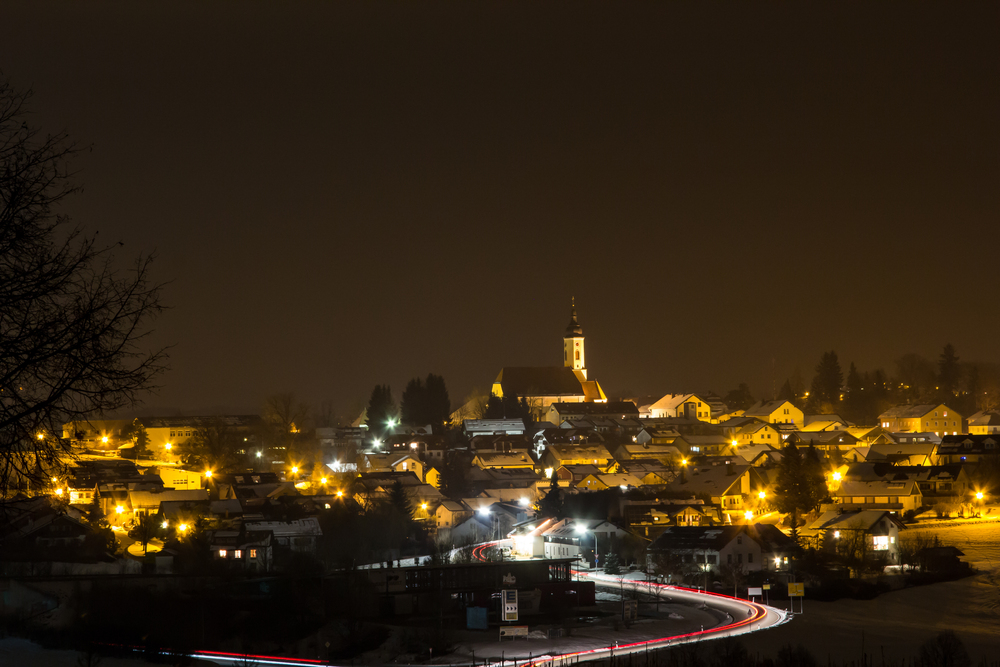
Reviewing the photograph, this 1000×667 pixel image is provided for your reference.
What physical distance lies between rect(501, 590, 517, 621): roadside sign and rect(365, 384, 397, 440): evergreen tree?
45676mm

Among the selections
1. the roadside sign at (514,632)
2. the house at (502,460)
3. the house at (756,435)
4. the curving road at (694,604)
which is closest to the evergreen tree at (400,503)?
the curving road at (694,604)

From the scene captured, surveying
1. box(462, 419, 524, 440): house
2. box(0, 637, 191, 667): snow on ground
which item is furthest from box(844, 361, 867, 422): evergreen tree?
box(0, 637, 191, 667): snow on ground

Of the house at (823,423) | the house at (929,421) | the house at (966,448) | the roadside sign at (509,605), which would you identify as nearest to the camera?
the roadside sign at (509,605)

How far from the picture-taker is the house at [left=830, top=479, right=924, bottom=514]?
4500cm

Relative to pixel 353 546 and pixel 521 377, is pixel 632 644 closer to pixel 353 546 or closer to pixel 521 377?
pixel 353 546

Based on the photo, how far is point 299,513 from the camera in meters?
38.8

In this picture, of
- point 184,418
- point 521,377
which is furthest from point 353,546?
point 521,377

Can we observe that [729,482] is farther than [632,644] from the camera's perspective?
Yes

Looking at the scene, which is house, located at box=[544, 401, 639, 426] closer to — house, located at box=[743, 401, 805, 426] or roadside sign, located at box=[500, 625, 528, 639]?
house, located at box=[743, 401, 805, 426]

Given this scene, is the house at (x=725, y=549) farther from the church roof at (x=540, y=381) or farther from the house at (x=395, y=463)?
the church roof at (x=540, y=381)

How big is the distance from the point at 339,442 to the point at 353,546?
2995cm

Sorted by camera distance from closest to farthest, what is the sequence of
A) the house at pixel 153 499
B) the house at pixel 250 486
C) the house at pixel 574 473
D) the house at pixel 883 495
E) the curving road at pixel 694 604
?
the curving road at pixel 694 604 < the house at pixel 153 499 < the house at pixel 250 486 < the house at pixel 883 495 < the house at pixel 574 473

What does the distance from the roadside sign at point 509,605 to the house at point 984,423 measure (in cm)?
6001

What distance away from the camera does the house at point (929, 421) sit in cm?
7550
